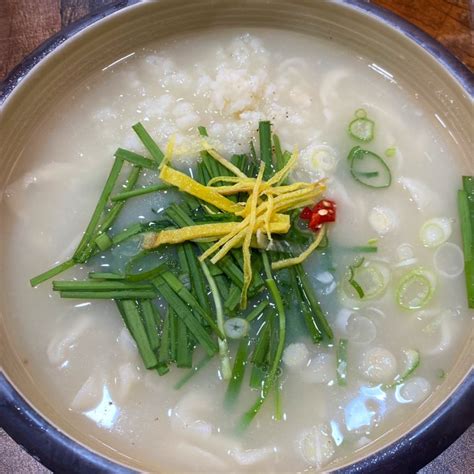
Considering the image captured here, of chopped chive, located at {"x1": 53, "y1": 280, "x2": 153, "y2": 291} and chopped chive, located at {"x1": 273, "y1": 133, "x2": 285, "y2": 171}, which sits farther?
chopped chive, located at {"x1": 273, "y1": 133, "x2": 285, "y2": 171}

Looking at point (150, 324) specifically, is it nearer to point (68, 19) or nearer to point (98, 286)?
point (98, 286)

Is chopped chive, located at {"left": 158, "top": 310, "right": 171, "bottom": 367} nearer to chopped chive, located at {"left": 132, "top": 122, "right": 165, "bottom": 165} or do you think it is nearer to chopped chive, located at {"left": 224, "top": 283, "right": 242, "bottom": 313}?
chopped chive, located at {"left": 224, "top": 283, "right": 242, "bottom": 313}

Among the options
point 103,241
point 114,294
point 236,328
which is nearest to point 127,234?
point 103,241

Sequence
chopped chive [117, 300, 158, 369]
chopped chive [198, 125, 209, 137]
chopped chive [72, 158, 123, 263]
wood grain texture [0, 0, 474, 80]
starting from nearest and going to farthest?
1. chopped chive [117, 300, 158, 369]
2. chopped chive [72, 158, 123, 263]
3. chopped chive [198, 125, 209, 137]
4. wood grain texture [0, 0, 474, 80]

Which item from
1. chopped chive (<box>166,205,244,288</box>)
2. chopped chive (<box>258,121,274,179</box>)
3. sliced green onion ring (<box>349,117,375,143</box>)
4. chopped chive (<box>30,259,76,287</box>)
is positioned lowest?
chopped chive (<box>30,259,76,287</box>)

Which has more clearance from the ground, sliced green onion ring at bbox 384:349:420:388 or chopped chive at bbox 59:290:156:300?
sliced green onion ring at bbox 384:349:420:388

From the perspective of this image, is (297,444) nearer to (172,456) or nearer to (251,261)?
(172,456)

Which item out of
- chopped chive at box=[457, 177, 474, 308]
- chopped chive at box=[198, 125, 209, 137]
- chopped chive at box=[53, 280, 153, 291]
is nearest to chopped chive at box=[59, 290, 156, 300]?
chopped chive at box=[53, 280, 153, 291]
